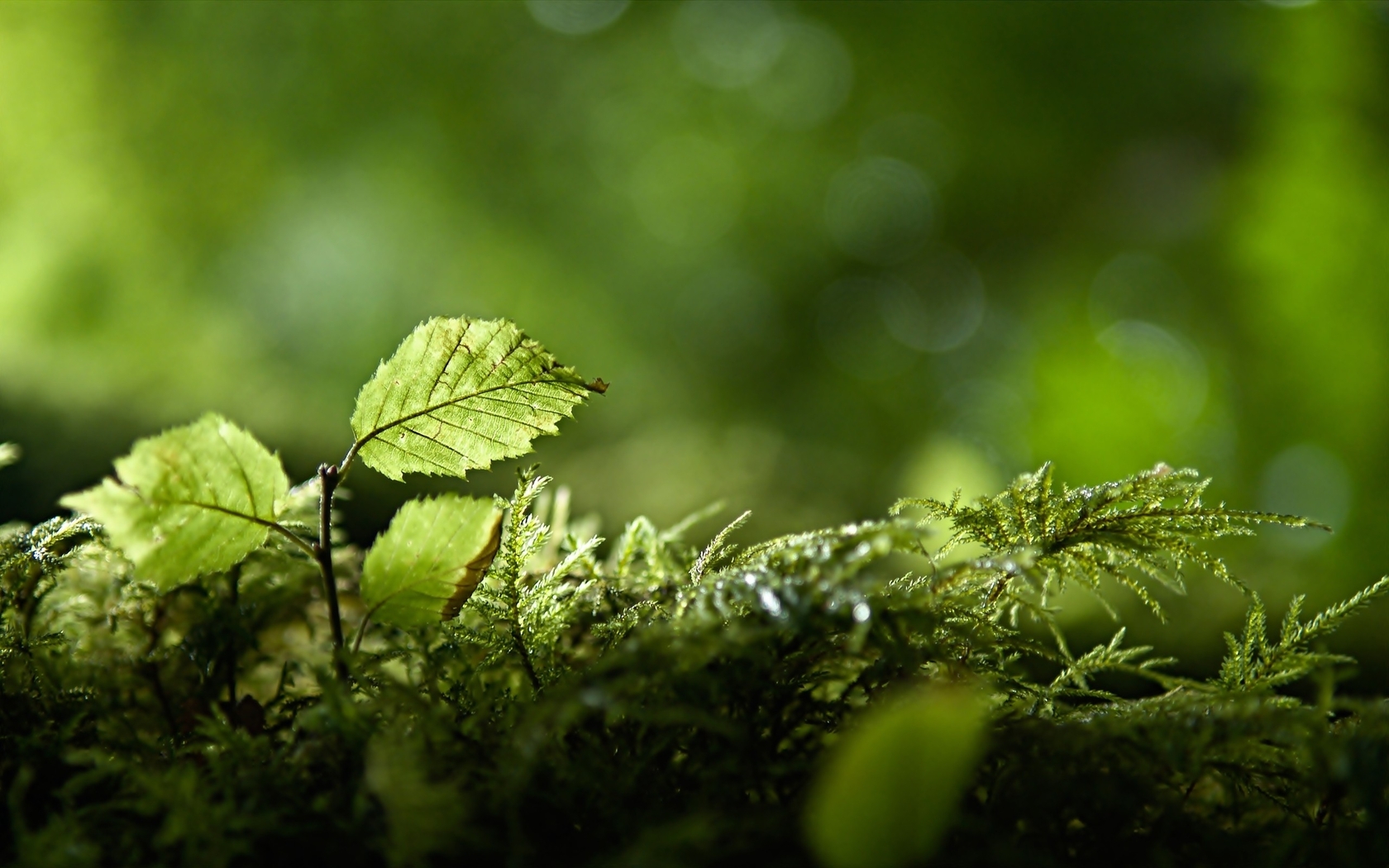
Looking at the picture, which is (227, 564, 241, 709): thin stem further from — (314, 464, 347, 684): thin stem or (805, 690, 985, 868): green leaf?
(805, 690, 985, 868): green leaf

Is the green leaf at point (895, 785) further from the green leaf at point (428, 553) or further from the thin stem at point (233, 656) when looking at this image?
the thin stem at point (233, 656)

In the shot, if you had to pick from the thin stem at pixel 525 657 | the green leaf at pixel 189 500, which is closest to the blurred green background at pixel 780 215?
the thin stem at pixel 525 657

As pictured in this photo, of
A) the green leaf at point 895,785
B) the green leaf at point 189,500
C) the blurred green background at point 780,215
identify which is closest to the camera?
the green leaf at point 895,785

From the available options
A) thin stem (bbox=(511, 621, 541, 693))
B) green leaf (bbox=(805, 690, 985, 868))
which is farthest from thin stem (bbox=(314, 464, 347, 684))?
green leaf (bbox=(805, 690, 985, 868))

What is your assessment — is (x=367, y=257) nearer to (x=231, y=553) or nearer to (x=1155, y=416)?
(x=1155, y=416)

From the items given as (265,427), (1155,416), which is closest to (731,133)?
(1155,416)

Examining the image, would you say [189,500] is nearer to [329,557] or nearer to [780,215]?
[329,557]
